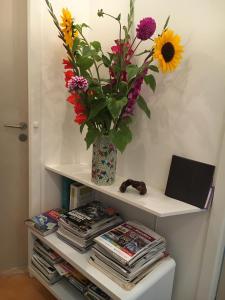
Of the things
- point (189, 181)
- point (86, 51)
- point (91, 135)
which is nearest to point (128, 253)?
point (189, 181)

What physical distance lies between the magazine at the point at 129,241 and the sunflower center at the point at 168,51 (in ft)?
2.61

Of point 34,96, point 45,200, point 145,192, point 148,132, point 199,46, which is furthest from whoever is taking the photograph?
point 45,200

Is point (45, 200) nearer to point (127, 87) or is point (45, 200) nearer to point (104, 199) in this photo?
point (104, 199)

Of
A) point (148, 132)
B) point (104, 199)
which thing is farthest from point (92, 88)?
point (104, 199)

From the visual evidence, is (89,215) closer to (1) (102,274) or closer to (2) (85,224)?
(2) (85,224)

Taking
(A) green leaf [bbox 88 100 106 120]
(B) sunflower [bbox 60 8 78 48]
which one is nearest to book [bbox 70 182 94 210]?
(A) green leaf [bbox 88 100 106 120]

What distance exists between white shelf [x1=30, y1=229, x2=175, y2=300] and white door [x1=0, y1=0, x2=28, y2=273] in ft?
1.27

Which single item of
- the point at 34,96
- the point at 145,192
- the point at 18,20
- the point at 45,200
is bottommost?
the point at 45,200

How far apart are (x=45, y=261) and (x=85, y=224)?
15.8 inches

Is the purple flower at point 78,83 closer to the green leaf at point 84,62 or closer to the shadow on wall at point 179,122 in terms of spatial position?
the green leaf at point 84,62

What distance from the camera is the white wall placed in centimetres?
107

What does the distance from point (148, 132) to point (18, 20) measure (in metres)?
0.96

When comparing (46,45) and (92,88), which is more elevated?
(46,45)

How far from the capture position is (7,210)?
5.41ft
